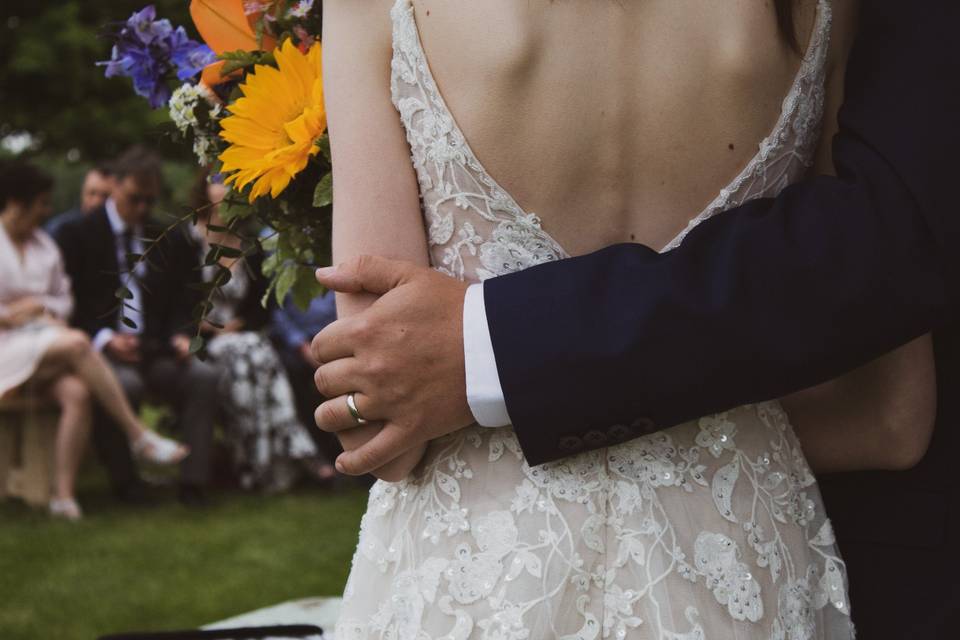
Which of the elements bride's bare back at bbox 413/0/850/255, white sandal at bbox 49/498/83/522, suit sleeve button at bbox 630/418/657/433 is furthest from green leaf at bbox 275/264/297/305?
white sandal at bbox 49/498/83/522

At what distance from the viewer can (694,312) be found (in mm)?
1310

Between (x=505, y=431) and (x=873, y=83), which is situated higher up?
(x=873, y=83)

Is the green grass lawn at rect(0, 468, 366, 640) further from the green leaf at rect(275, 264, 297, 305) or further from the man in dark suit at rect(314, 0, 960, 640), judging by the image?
the man in dark suit at rect(314, 0, 960, 640)

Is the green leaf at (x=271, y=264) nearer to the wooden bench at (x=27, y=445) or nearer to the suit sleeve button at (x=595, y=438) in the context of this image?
the suit sleeve button at (x=595, y=438)

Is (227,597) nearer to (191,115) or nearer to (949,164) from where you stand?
(191,115)

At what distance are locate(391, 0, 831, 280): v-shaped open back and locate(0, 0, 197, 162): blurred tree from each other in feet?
61.6

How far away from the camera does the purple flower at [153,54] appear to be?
2064 millimetres

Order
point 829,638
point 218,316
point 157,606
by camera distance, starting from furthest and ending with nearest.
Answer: point 218,316 < point 157,606 < point 829,638

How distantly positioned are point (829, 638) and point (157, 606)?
4995mm

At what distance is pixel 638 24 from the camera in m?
1.36

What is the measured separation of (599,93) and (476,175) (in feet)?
0.58

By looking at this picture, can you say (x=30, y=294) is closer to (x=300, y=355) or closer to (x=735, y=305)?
(x=300, y=355)

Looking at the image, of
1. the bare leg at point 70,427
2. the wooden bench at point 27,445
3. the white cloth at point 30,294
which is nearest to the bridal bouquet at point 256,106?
the white cloth at point 30,294

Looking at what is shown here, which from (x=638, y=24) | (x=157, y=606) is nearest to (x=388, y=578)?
(x=638, y=24)
